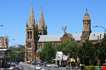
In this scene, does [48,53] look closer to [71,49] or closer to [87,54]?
[71,49]

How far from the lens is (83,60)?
103 metres

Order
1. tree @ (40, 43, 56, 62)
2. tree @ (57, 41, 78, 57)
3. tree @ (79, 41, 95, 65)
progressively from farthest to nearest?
1. tree @ (40, 43, 56, 62)
2. tree @ (57, 41, 78, 57)
3. tree @ (79, 41, 95, 65)

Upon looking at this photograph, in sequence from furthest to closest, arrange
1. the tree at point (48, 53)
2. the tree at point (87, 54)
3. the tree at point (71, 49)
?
the tree at point (48, 53)
the tree at point (71, 49)
the tree at point (87, 54)

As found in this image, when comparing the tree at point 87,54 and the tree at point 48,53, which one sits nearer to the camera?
the tree at point 87,54

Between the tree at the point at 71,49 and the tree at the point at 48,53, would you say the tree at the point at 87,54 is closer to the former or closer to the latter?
the tree at the point at 71,49

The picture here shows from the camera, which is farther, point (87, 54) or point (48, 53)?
point (48, 53)

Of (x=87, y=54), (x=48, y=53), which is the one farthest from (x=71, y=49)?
(x=48, y=53)

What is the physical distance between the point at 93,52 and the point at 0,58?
19.2 m

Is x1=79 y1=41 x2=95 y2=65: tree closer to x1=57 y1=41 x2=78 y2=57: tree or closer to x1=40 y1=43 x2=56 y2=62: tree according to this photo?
x1=57 y1=41 x2=78 y2=57: tree

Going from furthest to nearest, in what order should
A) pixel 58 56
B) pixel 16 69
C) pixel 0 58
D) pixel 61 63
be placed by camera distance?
pixel 61 63, pixel 58 56, pixel 0 58, pixel 16 69

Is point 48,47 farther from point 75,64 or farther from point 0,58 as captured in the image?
point 0,58

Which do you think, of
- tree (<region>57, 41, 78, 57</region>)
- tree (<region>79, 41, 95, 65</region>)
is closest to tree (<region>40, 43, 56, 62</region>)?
tree (<region>57, 41, 78, 57</region>)

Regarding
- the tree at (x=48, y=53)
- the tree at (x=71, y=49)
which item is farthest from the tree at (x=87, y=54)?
the tree at (x=48, y=53)

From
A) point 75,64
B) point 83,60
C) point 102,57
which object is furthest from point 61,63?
point 102,57
